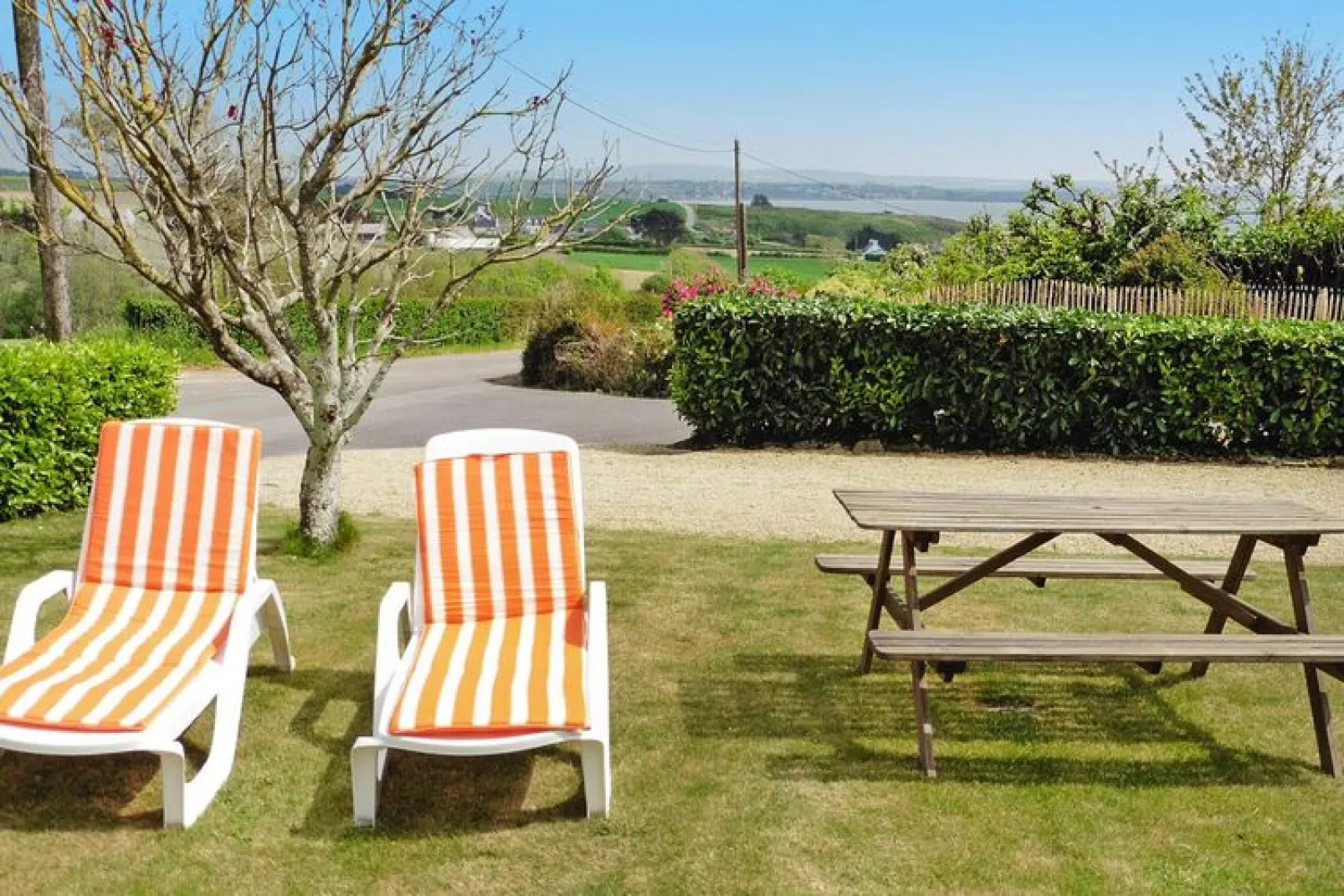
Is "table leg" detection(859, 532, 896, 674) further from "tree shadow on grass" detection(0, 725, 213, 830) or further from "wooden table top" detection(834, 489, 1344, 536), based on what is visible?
"tree shadow on grass" detection(0, 725, 213, 830)

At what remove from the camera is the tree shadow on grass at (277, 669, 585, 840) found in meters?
4.38

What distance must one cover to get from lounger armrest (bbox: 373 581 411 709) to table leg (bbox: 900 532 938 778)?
1.95m

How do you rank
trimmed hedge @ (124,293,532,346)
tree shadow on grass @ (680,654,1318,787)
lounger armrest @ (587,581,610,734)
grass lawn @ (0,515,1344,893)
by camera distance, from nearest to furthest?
grass lawn @ (0,515,1344,893) → lounger armrest @ (587,581,610,734) → tree shadow on grass @ (680,654,1318,787) → trimmed hedge @ (124,293,532,346)

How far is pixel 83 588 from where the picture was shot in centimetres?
552

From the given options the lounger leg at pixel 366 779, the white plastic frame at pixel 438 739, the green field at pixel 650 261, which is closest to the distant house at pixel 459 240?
the white plastic frame at pixel 438 739

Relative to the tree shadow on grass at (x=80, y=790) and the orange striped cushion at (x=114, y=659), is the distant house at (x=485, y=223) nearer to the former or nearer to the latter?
the orange striped cushion at (x=114, y=659)

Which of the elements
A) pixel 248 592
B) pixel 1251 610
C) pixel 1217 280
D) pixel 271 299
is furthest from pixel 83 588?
pixel 1217 280

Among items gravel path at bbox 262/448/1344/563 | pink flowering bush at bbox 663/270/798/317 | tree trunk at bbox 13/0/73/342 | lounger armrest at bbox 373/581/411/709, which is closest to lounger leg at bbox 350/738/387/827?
lounger armrest at bbox 373/581/411/709

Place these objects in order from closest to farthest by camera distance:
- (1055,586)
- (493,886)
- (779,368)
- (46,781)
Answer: (493,886)
(46,781)
(1055,586)
(779,368)

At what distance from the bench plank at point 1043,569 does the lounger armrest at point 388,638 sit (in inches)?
76.7

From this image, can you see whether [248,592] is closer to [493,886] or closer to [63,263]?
[493,886]

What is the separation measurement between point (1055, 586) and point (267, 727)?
4.67 meters

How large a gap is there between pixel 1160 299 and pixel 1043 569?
14.8 m

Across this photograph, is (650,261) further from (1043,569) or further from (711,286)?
(1043,569)
